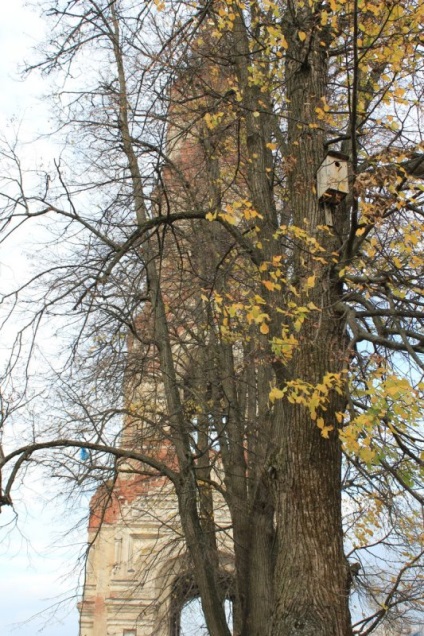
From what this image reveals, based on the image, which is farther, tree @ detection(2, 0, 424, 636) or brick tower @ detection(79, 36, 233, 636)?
brick tower @ detection(79, 36, 233, 636)

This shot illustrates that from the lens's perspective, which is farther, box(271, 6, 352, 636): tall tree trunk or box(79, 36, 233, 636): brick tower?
box(79, 36, 233, 636): brick tower

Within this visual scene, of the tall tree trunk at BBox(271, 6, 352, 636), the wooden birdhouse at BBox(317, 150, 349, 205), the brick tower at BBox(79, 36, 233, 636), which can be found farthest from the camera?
the brick tower at BBox(79, 36, 233, 636)

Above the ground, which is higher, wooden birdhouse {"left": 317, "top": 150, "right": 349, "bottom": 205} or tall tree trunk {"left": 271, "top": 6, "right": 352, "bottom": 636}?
wooden birdhouse {"left": 317, "top": 150, "right": 349, "bottom": 205}

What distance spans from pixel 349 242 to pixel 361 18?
229cm

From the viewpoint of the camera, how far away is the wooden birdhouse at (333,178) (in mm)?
5828

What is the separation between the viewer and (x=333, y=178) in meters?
5.85

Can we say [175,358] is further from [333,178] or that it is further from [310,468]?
[310,468]

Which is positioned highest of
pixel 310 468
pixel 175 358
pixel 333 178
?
pixel 175 358

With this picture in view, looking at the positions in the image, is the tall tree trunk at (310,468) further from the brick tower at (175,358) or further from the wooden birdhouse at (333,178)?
the brick tower at (175,358)

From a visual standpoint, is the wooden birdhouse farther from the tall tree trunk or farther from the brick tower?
the brick tower

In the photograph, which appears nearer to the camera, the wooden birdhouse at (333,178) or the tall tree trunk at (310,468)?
the tall tree trunk at (310,468)

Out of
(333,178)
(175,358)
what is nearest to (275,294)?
(333,178)

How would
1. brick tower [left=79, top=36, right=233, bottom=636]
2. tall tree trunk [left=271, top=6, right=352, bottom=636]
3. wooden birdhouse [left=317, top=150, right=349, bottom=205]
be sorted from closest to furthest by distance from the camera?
1. tall tree trunk [left=271, top=6, right=352, bottom=636]
2. wooden birdhouse [left=317, top=150, right=349, bottom=205]
3. brick tower [left=79, top=36, right=233, bottom=636]

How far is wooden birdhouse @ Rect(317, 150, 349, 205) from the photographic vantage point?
5.83 metres
